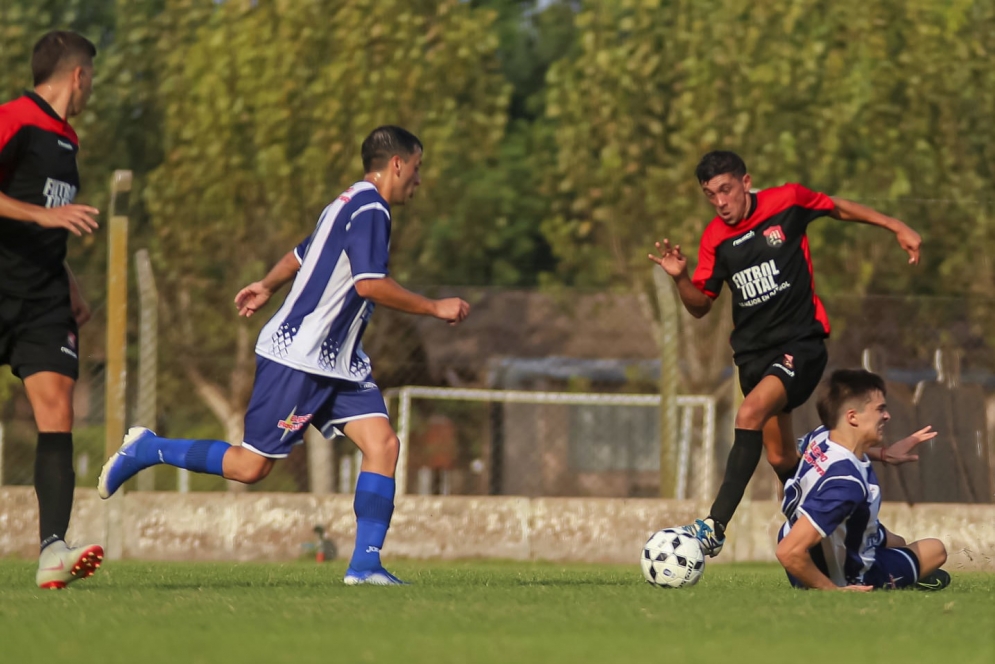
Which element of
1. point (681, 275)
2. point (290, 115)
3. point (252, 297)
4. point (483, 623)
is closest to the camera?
point (483, 623)

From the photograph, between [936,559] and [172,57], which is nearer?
[936,559]

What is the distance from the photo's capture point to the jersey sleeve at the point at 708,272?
25.1ft

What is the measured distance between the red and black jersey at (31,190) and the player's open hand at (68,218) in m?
0.33

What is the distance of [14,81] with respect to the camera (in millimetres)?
18797

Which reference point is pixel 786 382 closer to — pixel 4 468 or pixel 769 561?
pixel 769 561

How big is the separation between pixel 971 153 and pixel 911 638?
1400cm

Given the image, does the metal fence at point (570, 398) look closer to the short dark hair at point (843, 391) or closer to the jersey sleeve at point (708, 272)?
the jersey sleeve at point (708, 272)

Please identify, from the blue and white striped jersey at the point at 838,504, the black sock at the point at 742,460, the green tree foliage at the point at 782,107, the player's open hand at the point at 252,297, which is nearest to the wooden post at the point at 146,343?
the player's open hand at the point at 252,297

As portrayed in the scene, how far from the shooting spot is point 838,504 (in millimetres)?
6074

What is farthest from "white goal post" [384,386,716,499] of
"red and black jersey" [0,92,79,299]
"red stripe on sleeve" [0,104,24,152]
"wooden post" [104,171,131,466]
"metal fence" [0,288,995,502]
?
"red stripe on sleeve" [0,104,24,152]

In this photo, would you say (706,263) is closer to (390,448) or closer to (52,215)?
(390,448)

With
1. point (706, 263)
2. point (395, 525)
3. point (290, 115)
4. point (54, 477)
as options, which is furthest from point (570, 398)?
point (54, 477)

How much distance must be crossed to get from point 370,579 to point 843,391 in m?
2.18

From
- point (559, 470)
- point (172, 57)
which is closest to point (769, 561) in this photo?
point (559, 470)
